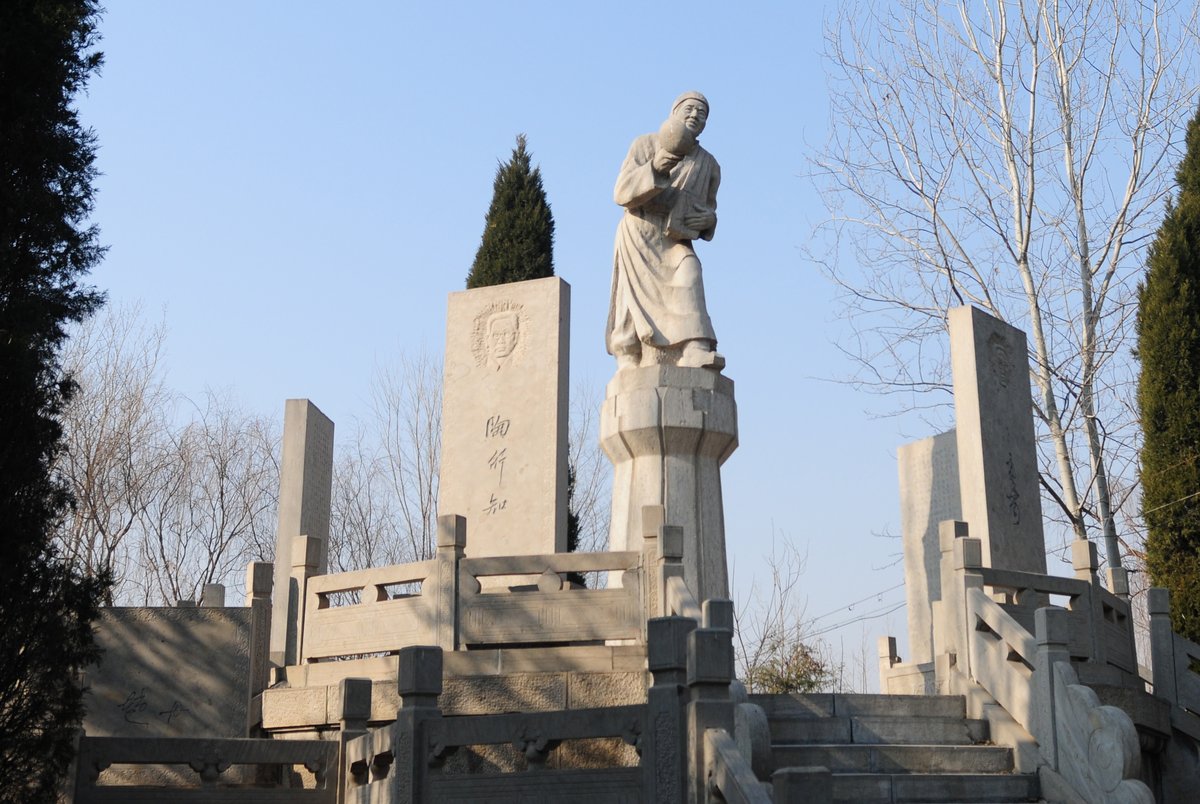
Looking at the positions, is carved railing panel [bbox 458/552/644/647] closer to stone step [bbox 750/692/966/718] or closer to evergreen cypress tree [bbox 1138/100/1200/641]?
stone step [bbox 750/692/966/718]

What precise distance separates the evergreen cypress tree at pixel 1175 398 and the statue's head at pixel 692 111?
5.92 meters

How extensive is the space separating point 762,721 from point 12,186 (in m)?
4.69

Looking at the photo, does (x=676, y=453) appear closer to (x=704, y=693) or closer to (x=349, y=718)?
(x=349, y=718)

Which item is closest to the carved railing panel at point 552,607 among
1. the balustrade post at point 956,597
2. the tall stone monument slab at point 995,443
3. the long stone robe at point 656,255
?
the balustrade post at point 956,597

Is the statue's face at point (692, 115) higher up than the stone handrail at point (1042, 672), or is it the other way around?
the statue's face at point (692, 115)

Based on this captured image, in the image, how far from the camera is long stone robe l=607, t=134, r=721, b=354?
11031mm

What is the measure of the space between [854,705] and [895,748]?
66cm

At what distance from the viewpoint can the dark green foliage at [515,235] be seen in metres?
17.1

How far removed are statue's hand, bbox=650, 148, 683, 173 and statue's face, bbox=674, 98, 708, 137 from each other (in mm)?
251

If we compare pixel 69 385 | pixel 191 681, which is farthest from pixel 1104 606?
pixel 69 385

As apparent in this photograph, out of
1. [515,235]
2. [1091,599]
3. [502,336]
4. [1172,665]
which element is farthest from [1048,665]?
[515,235]

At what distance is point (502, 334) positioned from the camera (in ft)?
40.5

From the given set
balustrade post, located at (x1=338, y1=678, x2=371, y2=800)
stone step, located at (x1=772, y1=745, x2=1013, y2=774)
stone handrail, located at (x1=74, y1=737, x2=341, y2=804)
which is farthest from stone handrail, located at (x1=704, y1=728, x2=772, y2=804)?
stone handrail, located at (x1=74, y1=737, x2=341, y2=804)

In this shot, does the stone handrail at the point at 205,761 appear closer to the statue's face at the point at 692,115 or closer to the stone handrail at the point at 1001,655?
the stone handrail at the point at 1001,655
